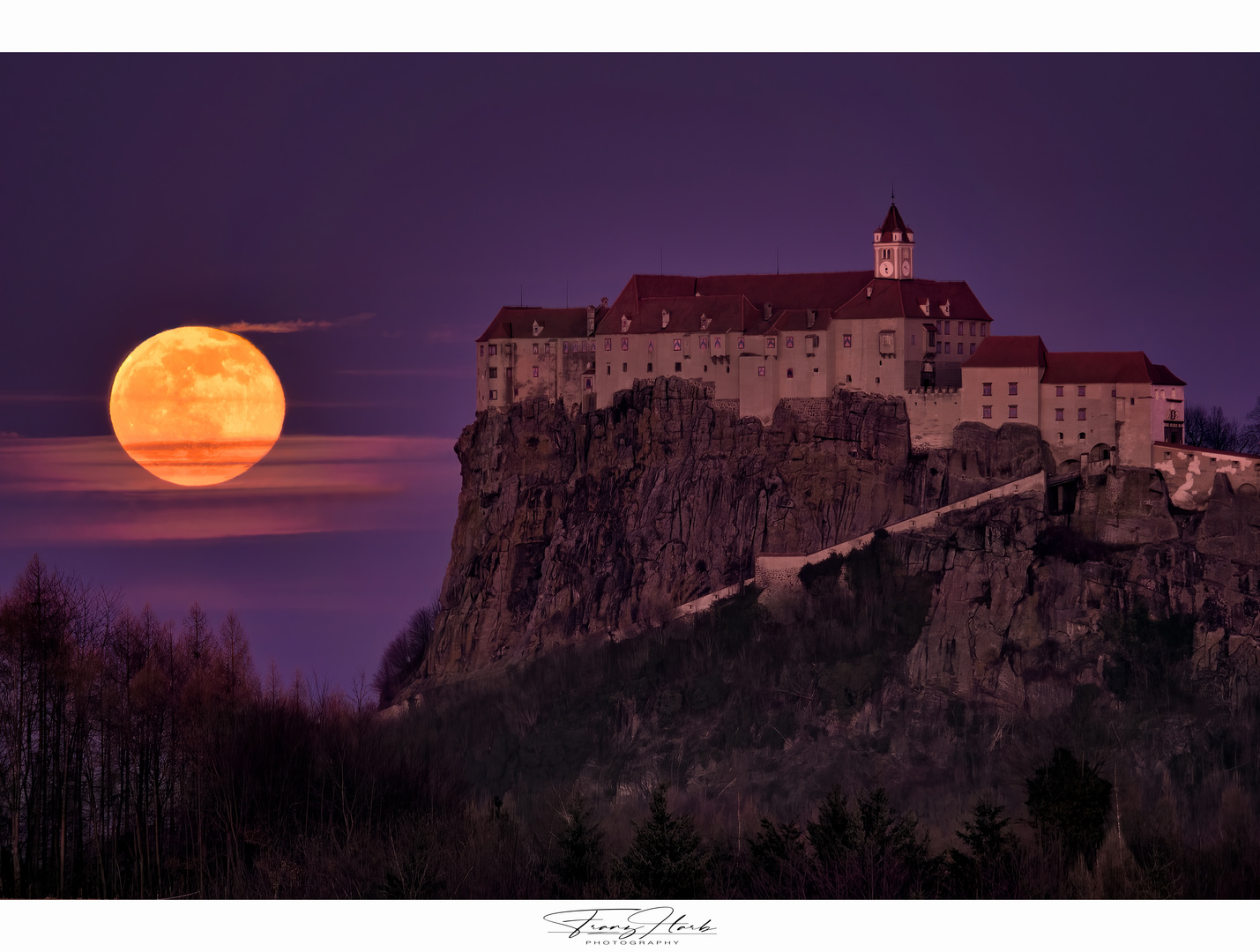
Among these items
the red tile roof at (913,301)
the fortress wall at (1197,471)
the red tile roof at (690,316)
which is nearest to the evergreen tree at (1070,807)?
the fortress wall at (1197,471)

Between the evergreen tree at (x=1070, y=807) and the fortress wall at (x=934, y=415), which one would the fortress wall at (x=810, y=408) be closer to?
the fortress wall at (x=934, y=415)

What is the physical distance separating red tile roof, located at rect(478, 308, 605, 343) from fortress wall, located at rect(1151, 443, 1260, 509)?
27990mm

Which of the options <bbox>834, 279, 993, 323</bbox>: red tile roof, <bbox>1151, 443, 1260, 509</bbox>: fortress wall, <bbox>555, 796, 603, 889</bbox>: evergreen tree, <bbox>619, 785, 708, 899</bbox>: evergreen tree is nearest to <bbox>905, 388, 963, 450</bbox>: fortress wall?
<bbox>834, 279, 993, 323</bbox>: red tile roof

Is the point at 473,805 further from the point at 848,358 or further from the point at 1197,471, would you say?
the point at 1197,471

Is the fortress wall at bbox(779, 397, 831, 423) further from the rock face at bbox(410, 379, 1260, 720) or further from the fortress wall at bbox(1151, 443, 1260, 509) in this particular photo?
the fortress wall at bbox(1151, 443, 1260, 509)

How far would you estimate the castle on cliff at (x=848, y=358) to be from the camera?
10375 centimetres

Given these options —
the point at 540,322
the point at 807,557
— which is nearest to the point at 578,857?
the point at 807,557

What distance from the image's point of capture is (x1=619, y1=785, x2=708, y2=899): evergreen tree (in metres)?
66.2

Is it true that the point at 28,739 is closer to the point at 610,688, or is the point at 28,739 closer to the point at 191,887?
the point at 191,887

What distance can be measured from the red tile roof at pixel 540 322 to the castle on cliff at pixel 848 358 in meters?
0.08

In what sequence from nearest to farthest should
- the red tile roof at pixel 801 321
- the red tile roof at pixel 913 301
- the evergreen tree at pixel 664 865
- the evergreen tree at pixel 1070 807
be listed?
the evergreen tree at pixel 664 865 → the evergreen tree at pixel 1070 807 → the red tile roof at pixel 913 301 → the red tile roof at pixel 801 321

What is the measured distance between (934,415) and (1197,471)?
37.5 feet

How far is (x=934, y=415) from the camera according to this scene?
107 m

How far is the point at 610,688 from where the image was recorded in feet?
363
